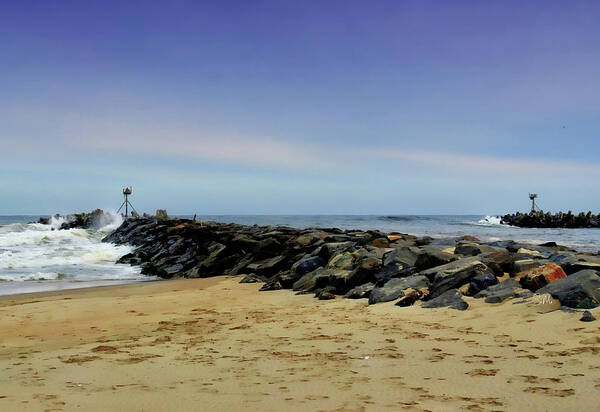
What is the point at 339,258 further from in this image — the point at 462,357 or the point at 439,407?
the point at 439,407

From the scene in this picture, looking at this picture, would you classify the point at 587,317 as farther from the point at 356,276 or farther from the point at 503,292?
the point at 356,276

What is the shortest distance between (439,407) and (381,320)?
3.08 meters

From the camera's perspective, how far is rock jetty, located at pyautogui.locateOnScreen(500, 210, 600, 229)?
2048 inches

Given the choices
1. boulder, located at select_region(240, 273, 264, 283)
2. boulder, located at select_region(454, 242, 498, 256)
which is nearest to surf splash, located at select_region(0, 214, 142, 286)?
boulder, located at select_region(240, 273, 264, 283)

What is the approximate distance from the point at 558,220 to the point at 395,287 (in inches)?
2119

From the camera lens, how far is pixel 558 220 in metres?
53.6

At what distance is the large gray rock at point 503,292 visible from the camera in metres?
6.60

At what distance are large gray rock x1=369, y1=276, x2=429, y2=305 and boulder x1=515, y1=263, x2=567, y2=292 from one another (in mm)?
1512

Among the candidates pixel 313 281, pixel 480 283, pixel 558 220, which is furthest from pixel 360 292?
pixel 558 220

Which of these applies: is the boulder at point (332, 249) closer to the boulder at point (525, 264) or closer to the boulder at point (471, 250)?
the boulder at point (471, 250)

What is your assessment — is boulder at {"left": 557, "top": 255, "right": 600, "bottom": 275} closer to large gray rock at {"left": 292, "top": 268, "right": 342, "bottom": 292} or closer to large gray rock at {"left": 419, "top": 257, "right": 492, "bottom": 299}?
large gray rock at {"left": 419, "top": 257, "right": 492, "bottom": 299}

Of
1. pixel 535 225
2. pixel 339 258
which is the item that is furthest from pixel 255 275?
pixel 535 225

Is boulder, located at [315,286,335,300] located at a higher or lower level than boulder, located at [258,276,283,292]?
higher

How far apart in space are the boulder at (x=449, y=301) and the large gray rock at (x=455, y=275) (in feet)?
0.85
